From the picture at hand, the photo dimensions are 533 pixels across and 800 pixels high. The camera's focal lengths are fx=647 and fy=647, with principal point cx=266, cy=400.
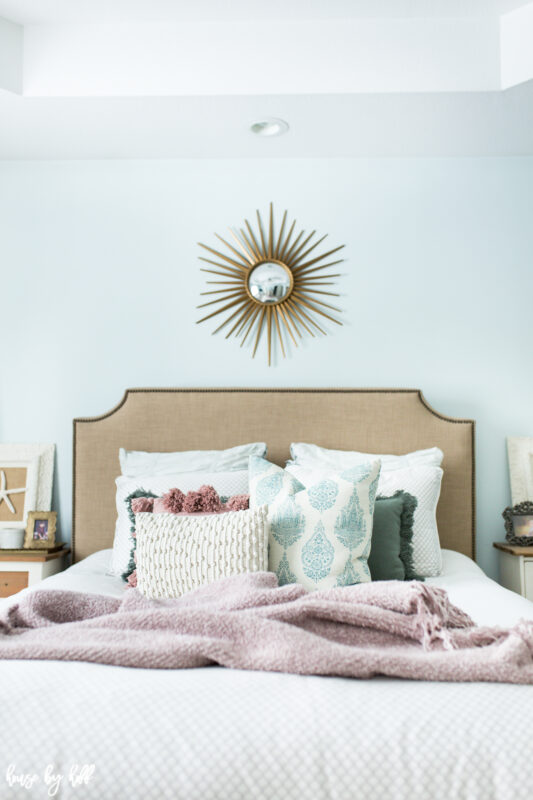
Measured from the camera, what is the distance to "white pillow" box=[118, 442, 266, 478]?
2666mm

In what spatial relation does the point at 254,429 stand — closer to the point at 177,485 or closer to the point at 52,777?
the point at 177,485

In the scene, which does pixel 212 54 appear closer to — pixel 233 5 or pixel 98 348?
pixel 233 5

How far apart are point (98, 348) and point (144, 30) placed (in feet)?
4.35

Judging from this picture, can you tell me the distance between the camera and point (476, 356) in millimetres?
2949

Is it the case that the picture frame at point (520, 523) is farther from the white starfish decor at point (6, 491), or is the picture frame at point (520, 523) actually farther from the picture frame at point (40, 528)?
the white starfish decor at point (6, 491)

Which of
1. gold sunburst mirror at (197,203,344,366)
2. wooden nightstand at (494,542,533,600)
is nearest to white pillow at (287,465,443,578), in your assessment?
wooden nightstand at (494,542,533,600)

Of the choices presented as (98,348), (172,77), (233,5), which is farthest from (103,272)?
(233,5)

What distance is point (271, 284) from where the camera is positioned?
9.71 ft

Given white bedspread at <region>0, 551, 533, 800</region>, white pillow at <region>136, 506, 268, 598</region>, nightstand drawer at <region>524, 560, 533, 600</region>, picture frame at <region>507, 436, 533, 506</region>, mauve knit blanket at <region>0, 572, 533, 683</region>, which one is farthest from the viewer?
picture frame at <region>507, 436, 533, 506</region>

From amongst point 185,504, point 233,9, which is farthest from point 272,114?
point 185,504

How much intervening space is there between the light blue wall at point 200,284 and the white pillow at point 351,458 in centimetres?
35

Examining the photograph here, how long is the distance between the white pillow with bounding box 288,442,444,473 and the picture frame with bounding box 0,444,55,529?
1.14m

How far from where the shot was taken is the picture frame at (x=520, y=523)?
2738 millimetres

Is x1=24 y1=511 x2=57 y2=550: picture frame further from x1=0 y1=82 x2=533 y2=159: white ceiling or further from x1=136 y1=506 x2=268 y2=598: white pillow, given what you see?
x1=0 y1=82 x2=533 y2=159: white ceiling
